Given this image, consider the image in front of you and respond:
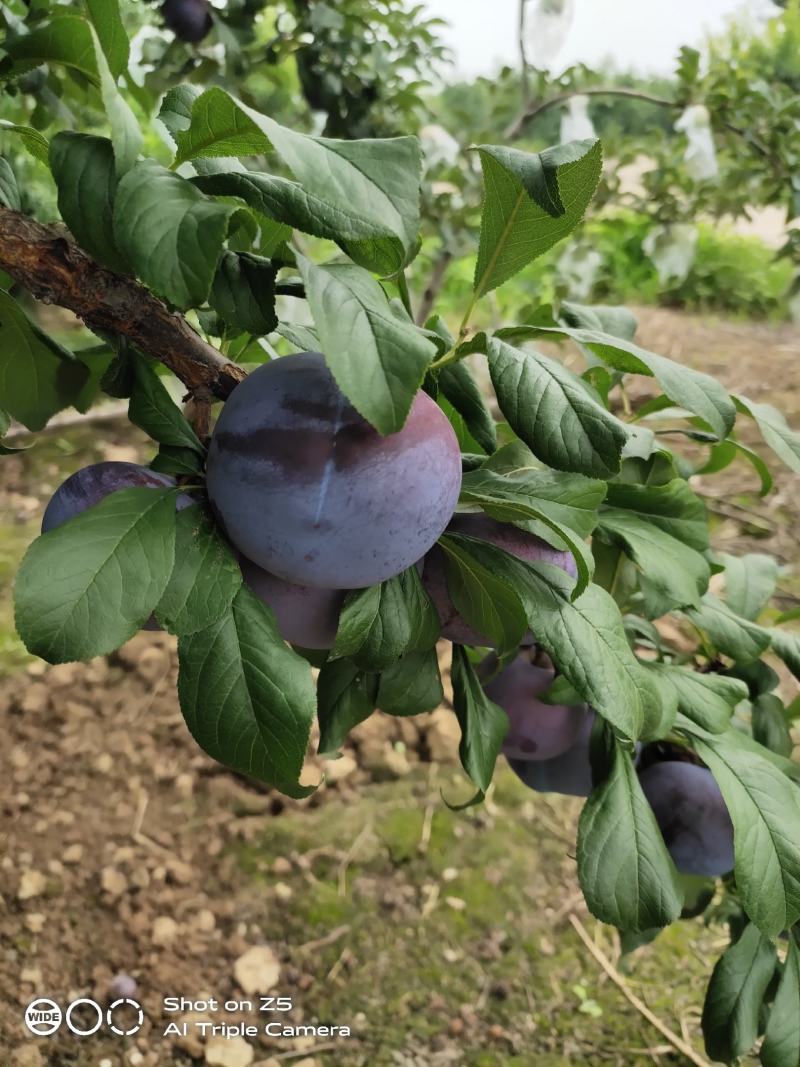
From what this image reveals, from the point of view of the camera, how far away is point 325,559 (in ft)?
1.36

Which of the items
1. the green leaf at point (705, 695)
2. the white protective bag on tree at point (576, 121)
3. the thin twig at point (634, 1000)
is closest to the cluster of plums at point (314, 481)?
the green leaf at point (705, 695)

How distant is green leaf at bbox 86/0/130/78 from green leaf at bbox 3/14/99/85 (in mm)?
25

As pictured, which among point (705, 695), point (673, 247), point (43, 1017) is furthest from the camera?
point (673, 247)

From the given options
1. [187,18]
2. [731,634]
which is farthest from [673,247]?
[731,634]

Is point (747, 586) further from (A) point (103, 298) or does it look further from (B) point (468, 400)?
(A) point (103, 298)

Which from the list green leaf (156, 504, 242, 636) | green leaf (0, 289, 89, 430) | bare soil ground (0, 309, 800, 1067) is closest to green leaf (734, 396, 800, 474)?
green leaf (156, 504, 242, 636)

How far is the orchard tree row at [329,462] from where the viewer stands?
349 millimetres

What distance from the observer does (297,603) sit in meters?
0.50

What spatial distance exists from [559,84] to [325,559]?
1.61 m

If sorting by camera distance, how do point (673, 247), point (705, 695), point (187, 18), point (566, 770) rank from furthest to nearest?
point (673, 247), point (187, 18), point (566, 770), point (705, 695)

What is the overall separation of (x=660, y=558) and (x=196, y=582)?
1.08ft

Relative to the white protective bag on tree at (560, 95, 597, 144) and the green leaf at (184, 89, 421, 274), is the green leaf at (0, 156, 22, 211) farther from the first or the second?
the white protective bag on tree at (560, 95, 597, 144)

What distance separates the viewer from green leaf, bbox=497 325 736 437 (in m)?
0.45

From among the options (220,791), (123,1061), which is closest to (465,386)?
(123,1061)
